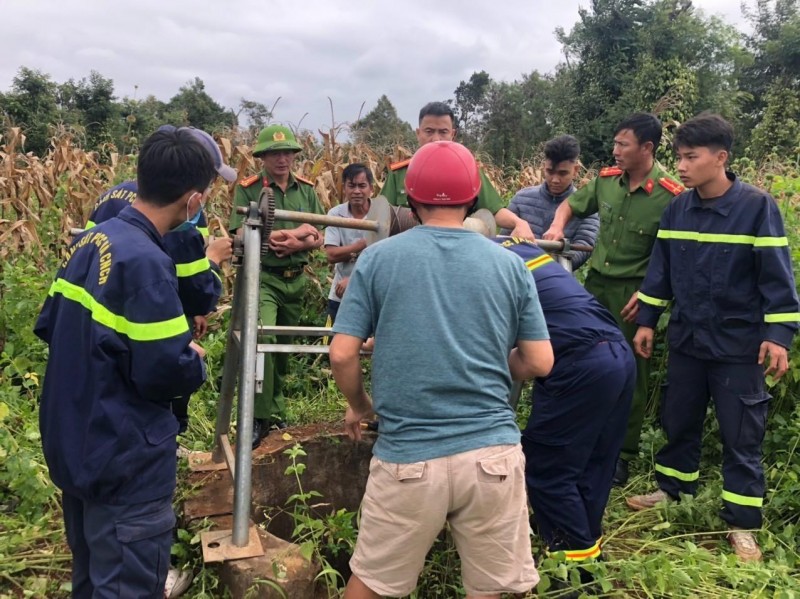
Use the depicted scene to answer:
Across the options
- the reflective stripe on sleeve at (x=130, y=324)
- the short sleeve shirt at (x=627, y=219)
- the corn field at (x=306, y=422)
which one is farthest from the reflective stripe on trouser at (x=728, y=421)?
the reflective stripe on sleeve at (x=130, y=324)

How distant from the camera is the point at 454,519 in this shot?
189cm

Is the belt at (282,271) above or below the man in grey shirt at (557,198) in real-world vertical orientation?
below

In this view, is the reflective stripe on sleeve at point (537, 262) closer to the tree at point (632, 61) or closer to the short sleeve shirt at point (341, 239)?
the short sleeve shirt at point (341, 239)

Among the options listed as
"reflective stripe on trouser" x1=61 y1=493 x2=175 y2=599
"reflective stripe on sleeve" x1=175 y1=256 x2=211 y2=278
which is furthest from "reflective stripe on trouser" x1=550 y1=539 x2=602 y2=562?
"reflective stripe on sleeve" x1=175 y1=256 x2=211 y2=278

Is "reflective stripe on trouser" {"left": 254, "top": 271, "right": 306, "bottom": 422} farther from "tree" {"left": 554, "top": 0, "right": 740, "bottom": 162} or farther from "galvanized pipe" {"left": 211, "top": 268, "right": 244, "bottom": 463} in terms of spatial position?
"tree" {"left": 554, "top": 0, "right": 740, "bottom": 162}

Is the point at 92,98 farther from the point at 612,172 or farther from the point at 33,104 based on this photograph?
the point at 612,172

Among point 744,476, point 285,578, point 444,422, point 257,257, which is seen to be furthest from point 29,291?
point 744,476

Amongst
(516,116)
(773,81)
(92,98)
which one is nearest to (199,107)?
(92,98)

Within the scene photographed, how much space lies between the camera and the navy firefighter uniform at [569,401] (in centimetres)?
252

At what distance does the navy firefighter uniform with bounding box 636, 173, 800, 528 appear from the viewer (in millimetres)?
2969

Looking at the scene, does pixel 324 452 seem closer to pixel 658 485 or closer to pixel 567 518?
pixel 567 518

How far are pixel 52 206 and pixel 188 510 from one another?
5.08 m

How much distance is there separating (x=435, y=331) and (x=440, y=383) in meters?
0.15

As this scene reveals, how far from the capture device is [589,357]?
8.25 ft
